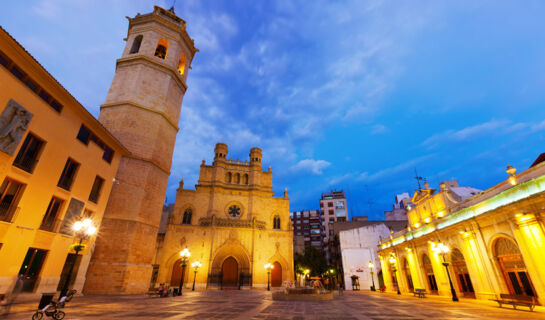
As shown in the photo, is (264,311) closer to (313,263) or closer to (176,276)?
(176,276)

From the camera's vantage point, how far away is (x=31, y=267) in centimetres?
1115

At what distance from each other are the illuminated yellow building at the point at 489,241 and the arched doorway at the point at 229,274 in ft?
65.8

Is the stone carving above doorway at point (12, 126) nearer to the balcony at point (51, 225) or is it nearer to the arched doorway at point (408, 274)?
the balcony at point (51, 225)

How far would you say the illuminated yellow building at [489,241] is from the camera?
36.4 ft

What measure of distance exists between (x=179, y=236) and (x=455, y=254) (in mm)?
28433

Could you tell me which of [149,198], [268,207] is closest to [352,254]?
[268,207]

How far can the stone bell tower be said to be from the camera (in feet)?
53.1

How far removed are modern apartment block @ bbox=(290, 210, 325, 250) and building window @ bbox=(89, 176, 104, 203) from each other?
59256 millimetres

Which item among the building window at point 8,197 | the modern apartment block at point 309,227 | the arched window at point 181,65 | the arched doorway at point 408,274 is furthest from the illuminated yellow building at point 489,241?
the modern apartment block at point 309,227

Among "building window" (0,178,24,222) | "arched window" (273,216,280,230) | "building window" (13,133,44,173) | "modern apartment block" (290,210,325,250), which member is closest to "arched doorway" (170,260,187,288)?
"arched window" (273,216,280,230)

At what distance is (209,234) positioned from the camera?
30.8m

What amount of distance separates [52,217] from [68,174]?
2.38 meters

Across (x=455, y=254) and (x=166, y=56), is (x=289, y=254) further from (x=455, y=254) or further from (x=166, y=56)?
(x=166, y=56)

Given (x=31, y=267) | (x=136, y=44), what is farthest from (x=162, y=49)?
(x=31, y=267)
